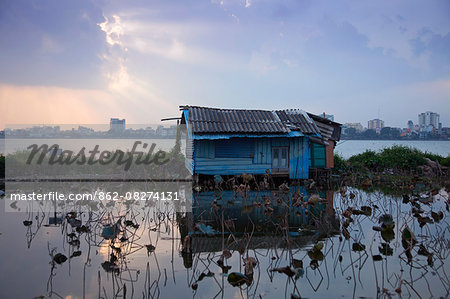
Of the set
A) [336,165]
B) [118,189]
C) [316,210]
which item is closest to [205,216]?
[316,210]

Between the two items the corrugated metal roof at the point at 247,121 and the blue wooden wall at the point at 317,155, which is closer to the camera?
the corrugated metal roof at the point at 247,121

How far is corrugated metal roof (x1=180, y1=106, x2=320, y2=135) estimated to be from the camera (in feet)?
45.5

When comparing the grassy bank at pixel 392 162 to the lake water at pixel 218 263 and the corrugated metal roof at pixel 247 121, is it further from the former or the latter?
the lake water at pixel 218 263

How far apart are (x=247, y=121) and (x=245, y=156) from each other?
145cm

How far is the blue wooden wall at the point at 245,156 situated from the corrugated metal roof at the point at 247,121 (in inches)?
22.9

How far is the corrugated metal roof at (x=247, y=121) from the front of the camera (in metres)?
13.9

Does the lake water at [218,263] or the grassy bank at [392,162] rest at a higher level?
the grassy bank at [392,162]

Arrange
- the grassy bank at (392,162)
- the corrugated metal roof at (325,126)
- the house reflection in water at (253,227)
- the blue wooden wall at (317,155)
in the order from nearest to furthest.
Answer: the house reflection in water at (253,227) < the blue wooden wall at (317,155) < the corrugated metal roof at (325,126) < the grassy bank at (392,162)

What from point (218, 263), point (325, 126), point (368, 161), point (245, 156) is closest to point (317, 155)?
point (325, 126)

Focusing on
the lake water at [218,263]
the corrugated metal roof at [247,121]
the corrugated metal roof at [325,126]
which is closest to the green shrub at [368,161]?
the corrugated metal roof at [325,126]

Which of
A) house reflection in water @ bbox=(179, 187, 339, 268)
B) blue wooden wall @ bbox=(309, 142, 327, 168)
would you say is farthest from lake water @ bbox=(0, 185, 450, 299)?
blue wooden wall @ bbox=(309, 142, 327, 168)

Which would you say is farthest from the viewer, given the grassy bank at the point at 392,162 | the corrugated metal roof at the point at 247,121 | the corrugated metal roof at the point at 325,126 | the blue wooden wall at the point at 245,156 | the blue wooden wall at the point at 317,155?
the grassy bank at the point at 392,162

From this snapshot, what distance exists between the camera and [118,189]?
1309cm

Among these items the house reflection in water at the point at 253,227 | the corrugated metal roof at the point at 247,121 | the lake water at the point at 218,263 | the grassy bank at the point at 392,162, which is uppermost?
the corrugated metal roof at the point at 247,121
